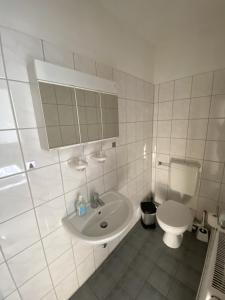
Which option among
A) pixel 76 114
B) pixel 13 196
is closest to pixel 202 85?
pixel 76 114

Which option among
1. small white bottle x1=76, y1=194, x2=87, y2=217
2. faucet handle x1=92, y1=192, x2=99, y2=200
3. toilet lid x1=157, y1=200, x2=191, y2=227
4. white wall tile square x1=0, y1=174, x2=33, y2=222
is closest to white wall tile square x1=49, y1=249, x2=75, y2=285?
small white bottle x1=76, y1=194, x2=87, y2=217

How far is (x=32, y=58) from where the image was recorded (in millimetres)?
764

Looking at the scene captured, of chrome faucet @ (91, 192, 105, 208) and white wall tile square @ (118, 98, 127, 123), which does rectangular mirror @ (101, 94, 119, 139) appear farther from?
chrome faucet @ (91, 192, 105, 208)

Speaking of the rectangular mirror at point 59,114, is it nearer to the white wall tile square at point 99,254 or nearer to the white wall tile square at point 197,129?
the white wall tile square at point 99,254

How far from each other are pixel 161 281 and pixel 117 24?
95.7 inches

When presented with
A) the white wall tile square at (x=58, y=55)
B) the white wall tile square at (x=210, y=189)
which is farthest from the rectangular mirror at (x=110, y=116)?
the white wall tile square at (x=210, y=189)

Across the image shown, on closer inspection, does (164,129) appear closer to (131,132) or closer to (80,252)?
(131,132)

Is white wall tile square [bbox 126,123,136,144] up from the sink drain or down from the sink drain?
up

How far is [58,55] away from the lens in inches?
34.1

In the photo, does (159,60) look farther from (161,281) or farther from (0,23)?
(161,281)

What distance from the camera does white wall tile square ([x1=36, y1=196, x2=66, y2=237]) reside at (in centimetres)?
92

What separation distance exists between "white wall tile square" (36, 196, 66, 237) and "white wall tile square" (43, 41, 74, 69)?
92 cm

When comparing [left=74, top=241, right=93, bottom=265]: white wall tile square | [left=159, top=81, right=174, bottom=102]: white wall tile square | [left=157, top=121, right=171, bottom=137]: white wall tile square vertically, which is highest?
[left=159, top=81, right=174, bottom=102]: white wall tile square

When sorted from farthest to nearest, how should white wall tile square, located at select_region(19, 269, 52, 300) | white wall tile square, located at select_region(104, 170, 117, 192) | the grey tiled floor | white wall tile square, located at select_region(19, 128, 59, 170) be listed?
white wall tile square, located at select_region(104, 170, 117, 192), the grey tiled floor, white wall tile square, located at select_region(19, 269, 52, 300), white wall tile square, located at select_region(19, 128, 59, 170)
